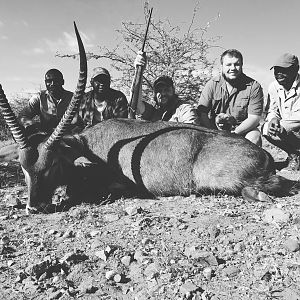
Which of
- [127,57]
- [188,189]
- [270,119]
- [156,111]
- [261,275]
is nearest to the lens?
[261,275]

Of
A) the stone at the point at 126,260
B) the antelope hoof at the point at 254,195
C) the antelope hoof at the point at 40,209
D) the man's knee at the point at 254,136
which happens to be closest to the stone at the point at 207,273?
the stone at the point at 126,260

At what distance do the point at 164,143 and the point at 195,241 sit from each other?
6.46ft

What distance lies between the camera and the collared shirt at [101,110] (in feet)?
22.1

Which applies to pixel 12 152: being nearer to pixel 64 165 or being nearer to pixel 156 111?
pixel 64 165

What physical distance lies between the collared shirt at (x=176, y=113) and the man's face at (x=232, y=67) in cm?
82

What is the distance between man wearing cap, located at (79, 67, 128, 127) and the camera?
6738 mm

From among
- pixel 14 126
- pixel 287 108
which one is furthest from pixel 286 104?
pixel 14 126

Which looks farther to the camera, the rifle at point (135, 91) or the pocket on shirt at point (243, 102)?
the rifle at point (135, 91)

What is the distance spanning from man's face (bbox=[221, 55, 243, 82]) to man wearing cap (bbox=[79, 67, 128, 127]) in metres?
1.84

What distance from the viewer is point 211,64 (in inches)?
504

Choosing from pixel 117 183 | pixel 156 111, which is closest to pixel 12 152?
pixel 117 183

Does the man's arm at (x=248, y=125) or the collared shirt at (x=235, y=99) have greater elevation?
the collared shirt at (x=235, y=99)

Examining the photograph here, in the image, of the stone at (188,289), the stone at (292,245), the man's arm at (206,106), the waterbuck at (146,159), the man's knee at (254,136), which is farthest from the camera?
the man's arm at (206,106)

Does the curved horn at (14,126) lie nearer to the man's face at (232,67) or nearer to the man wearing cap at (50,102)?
the man wearing cap at (50,102)
